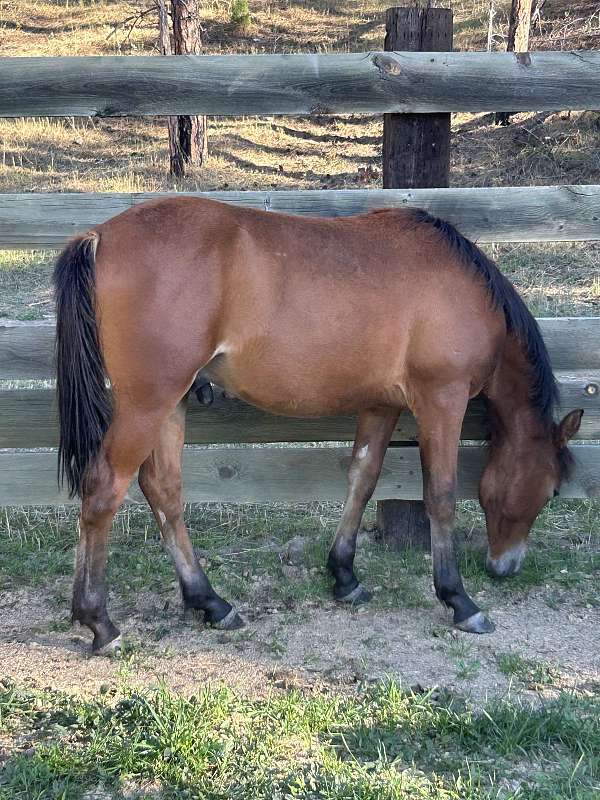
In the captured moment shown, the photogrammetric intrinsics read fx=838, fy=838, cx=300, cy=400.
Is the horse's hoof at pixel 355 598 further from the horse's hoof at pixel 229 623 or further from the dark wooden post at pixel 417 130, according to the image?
the dark wooden post at pixel 417 130

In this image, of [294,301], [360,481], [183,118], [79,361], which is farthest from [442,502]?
[183,118]

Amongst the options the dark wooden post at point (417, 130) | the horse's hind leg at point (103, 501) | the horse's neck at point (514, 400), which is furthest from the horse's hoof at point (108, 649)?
the dark wooden post at point (417, 130)

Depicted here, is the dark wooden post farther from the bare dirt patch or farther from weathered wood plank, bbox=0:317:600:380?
the bare dirt patch

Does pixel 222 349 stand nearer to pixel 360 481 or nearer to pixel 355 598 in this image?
pixel 360 481

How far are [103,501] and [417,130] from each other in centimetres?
235

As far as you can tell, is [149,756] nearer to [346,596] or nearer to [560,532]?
[346,596]

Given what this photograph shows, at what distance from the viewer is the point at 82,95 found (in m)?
3.94

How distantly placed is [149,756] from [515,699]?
1360 millimetres

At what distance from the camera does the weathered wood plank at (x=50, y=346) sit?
4129mm

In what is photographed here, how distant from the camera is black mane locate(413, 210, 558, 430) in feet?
12.1

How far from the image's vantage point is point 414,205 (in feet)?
13.5

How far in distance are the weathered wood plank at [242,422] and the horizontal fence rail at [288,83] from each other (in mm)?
1402

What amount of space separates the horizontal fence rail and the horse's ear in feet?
4.83

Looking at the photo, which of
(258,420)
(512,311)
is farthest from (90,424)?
(512,311)
